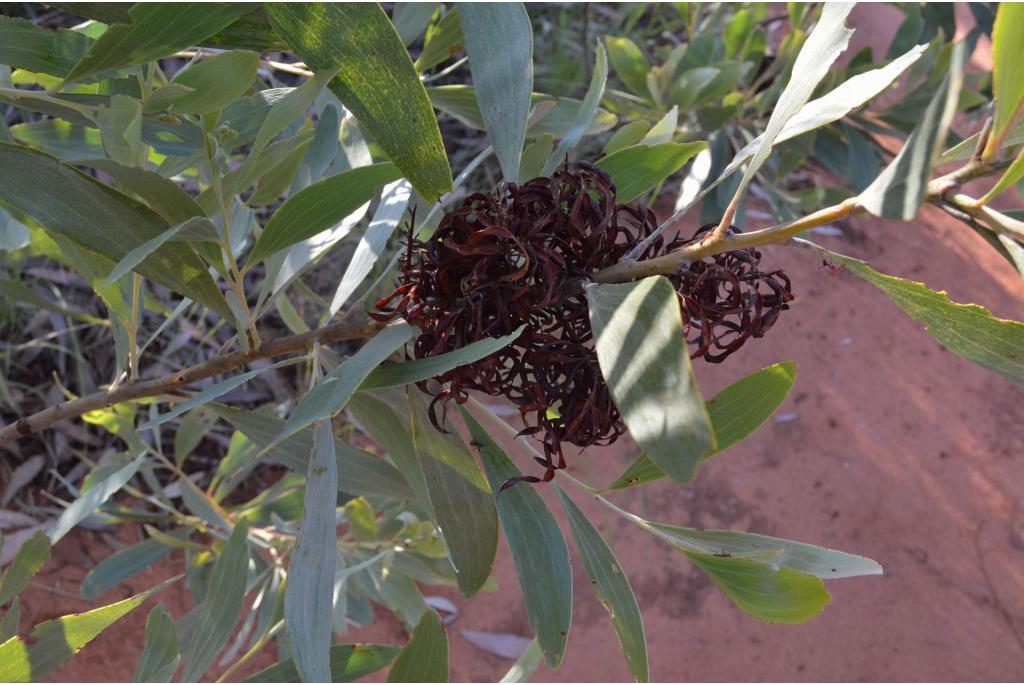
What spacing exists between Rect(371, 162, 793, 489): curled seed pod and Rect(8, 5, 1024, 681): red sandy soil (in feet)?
4.80

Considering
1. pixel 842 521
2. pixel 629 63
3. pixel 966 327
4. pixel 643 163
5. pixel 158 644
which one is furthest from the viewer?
pixel 842 521

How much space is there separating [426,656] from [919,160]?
537mm

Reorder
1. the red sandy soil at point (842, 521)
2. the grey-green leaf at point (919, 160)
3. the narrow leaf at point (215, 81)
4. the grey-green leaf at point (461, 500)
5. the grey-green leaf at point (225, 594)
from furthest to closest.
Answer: the red sandy soil at point (842, 521)
the grey-green leaf at point (225, 594)
the grey-green leaf at point (461, 500)
the narrow leaf at point (215, 81)
the grey-green leaf at point (919, 160)

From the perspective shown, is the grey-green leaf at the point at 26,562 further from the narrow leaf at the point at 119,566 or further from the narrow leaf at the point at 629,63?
the narrow leaf at the point at 629,63

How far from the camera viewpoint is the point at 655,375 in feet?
1.58

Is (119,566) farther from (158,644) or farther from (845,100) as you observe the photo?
(845,100)

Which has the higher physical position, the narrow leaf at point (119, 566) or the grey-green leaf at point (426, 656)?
the grey-green leaf at point (426, 656)

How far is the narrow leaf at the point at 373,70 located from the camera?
60 centimetres

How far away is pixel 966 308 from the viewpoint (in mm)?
551

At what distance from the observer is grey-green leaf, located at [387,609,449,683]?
73 cm

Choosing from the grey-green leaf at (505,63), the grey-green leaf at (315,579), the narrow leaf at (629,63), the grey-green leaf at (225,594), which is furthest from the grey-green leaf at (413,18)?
the narrow leaf at (629,63)

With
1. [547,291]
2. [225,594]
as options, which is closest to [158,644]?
[225,594]

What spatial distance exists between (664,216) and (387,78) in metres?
2.37

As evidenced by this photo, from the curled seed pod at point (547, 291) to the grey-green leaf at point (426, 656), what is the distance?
0.18 meters
